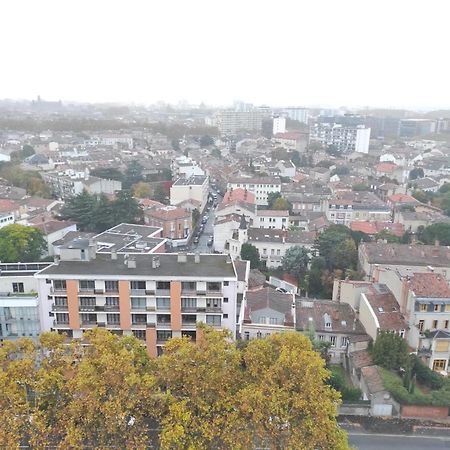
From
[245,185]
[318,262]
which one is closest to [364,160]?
[245,185]

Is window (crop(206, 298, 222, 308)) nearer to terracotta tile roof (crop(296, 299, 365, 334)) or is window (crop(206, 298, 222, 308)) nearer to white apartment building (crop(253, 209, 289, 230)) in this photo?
terracotta tile roof (crop(296, 299, 365, 334))

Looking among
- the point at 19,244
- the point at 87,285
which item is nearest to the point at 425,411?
the point at 87,285

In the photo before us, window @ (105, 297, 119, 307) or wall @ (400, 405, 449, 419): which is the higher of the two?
window @ (105, 297, 119, 307)

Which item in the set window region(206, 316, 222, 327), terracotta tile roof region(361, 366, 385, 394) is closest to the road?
terracotta tile roof region(361, 366, 385, 394)

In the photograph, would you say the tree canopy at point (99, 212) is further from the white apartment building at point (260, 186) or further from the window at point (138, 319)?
the window at point (138, 319)

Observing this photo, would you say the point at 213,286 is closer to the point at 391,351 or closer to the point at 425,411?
the point at 391,351

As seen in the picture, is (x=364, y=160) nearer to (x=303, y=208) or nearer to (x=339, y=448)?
→ (x=303, y=208)
